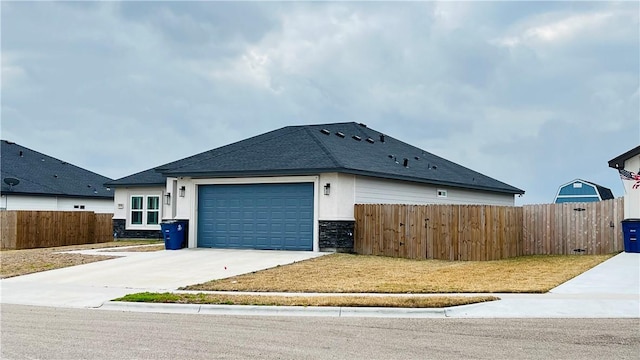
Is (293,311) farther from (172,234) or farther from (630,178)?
(630,178)

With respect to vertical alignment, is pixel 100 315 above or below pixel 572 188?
below

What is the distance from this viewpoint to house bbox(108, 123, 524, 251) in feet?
71.9

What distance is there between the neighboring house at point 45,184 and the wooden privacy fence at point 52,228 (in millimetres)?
5499

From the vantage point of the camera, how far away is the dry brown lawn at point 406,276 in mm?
13641

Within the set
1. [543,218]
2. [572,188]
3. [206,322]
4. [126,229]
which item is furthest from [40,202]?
[572,188]

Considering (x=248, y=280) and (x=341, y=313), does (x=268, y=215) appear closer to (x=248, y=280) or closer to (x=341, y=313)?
(x=248, y=280)

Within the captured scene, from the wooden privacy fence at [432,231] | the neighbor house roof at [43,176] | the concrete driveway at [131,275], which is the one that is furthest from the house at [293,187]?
the neighbor house roof at [43,176]

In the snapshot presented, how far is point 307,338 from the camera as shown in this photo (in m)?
8.81

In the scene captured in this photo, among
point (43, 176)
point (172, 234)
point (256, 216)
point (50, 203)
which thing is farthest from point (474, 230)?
point (43, 176)

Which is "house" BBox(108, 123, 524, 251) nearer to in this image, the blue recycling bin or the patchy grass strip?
the blue recycling bin

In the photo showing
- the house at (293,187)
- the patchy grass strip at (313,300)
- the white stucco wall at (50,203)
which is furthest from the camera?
the white stucco wall at (50,203)

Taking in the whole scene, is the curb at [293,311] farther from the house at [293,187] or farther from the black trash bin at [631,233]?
the black trash bin at [631,233]

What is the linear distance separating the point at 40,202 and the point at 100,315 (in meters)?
27.4

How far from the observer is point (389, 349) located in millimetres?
8117
